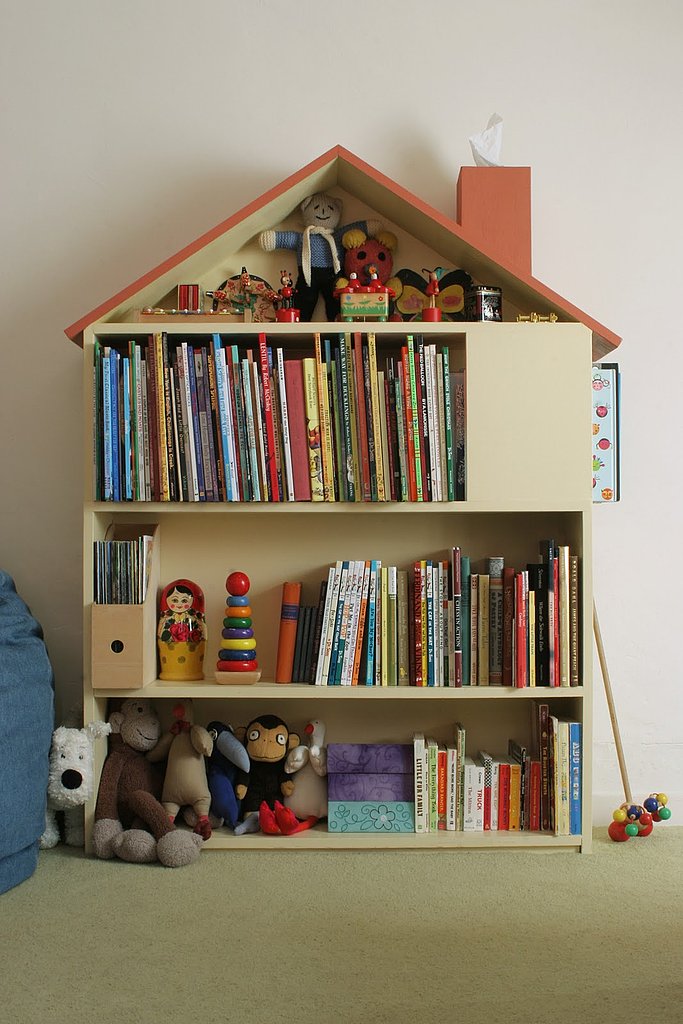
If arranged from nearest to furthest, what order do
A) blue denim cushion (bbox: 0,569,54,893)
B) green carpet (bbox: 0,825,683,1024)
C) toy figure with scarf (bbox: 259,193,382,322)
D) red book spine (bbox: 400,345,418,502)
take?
green carpet (bbox: 0,825,683,1024)
blue denim cushion (bbox: 0,569,54,893)
red book spine (bbox: 400,345,418,502)
toy figure with scarf (bbox: 259,193,382,322)

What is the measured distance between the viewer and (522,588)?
234 cm

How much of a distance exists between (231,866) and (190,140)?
1859 mm

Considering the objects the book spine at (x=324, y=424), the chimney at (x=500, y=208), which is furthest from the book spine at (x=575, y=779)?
the chimney at (x=500, y=208)

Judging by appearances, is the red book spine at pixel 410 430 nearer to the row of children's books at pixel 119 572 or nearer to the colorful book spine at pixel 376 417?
the colorful book spine at pixel 376 417

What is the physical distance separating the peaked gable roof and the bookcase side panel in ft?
0.38

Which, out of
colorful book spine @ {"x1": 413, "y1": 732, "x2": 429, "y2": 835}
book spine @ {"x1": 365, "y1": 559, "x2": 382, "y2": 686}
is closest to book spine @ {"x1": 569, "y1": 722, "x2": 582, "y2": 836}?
colorful book spine @ {"x1": 413, "y1": 732, "x2": 429, "y2": 835}

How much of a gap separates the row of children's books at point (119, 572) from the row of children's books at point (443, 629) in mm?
371

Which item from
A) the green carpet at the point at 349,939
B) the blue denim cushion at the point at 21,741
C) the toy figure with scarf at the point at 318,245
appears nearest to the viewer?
the green carpet at the point at 349,939

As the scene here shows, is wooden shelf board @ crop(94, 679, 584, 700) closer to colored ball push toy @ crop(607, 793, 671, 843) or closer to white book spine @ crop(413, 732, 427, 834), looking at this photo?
white book spine @ crop(413, 732, 427, 834)

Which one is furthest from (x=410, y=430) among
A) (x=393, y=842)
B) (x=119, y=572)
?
(x=393, y=842)

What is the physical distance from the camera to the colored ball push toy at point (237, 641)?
7.67ft

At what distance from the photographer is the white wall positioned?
2.62 meters

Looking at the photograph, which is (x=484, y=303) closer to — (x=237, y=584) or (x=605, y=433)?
(x=605, y=433)

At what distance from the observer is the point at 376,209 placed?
2.59 m
